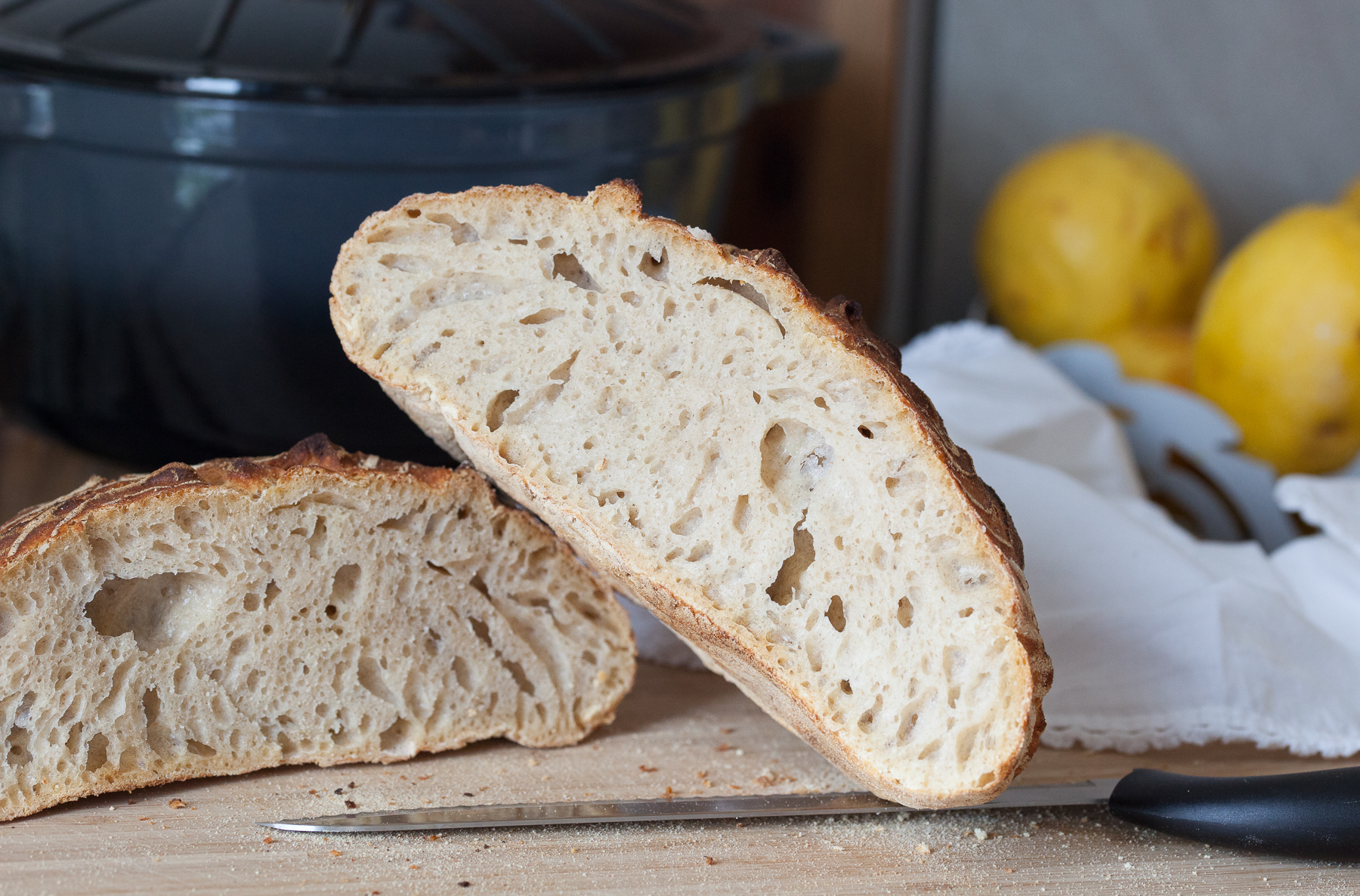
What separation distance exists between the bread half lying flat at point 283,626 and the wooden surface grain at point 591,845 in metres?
0.03

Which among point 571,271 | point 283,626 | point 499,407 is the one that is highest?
point 571,271

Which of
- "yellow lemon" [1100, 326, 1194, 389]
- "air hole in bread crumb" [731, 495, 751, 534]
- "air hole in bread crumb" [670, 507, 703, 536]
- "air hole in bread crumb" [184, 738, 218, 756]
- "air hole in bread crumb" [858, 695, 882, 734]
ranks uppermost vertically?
"air hole in bread crumb" [731, 495, 751, 534]

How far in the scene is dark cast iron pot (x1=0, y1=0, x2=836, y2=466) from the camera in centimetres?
133

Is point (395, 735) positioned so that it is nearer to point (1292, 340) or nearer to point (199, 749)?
point (199, 749)

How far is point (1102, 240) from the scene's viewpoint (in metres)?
1.96

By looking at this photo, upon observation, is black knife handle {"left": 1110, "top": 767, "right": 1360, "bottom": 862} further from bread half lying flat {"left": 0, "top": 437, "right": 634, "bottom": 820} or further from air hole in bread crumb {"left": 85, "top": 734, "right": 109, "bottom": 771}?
air hole in bread crumb {"left": 85, "top": 734, "right": 109, "bottom": 771}

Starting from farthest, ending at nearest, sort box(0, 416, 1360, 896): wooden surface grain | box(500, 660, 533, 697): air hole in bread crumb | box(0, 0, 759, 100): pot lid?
box(0, 0, 759, 100): pot lid
box(500, 660, 533, 697): air hole in bread crumb
box(0, 416, 1360, 896): wooden surface grain

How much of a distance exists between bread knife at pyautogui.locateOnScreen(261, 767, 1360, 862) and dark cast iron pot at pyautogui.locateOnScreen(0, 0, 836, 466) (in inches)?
24.2

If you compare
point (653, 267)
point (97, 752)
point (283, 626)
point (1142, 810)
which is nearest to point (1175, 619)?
point (1142, 810)

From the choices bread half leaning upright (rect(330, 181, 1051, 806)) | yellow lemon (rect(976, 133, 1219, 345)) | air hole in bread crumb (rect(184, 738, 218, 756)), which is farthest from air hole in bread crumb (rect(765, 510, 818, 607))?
yellow lemon (rect(976, 133, 1219, 345))

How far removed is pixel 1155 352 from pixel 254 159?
1.42 metres

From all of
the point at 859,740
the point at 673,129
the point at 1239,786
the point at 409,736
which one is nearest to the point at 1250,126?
the point at 673,129

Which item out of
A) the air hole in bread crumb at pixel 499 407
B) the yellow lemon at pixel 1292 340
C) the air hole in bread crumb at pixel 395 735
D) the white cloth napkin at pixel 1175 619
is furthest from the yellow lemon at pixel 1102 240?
the air hole in bread crumb at pixel 395 735

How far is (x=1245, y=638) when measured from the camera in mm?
1312
